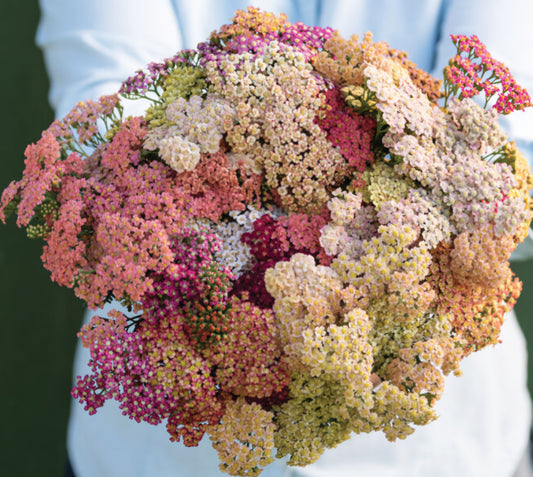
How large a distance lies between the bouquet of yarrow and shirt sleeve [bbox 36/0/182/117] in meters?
0.44

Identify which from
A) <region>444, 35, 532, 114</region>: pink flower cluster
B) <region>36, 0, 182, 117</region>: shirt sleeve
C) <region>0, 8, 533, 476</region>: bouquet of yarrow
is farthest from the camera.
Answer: <region>36, 0, 182, 117</region>: shirt sleeve

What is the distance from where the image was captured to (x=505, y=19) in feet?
4.16

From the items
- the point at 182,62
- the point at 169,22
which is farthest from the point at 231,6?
the point at 182,62

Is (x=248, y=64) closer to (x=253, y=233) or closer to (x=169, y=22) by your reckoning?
(x=253, y=233)

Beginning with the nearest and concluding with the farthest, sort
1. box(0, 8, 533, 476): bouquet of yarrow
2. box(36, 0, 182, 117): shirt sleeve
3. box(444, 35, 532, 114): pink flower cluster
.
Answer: box(0, 8, 533, 476): bouquet of yarrow → box(444, 35, 532, 114): pink flower cluster → box(36, 0, 182, 117): shirt sleeve

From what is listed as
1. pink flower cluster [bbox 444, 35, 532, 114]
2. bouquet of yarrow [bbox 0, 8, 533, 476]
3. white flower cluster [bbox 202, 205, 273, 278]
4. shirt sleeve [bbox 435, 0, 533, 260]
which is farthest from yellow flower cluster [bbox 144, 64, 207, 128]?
shirt sleeve [bbox 435, 0, 533, 260]

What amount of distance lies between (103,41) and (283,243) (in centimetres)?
75

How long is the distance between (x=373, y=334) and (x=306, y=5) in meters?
0.94

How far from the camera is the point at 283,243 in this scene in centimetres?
77

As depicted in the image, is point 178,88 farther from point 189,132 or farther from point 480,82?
point 480,82

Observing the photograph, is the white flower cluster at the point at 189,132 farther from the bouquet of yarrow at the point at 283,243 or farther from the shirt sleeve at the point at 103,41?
the shirt sleeve at the point at 103,41

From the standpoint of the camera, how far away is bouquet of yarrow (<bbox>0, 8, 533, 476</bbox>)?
0.74 metres

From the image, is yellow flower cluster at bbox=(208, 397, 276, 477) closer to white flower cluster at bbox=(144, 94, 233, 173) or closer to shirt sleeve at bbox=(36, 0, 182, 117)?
white flower cluster at bbox=(144, 94, 233, 173)

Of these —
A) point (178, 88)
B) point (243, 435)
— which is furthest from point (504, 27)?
point (243, 435)
